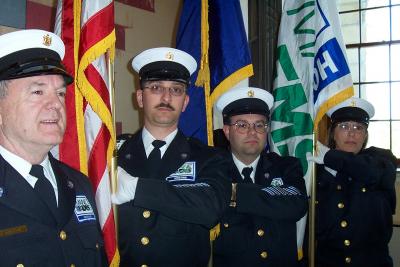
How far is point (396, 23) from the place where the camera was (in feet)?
14.4

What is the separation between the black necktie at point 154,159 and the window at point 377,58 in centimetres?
328

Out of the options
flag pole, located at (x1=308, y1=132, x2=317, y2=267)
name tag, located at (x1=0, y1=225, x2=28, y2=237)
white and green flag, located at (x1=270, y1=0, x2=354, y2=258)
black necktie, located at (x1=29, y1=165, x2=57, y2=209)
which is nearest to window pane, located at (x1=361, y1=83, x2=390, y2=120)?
white and green flag, located at (x1=270, y1=0, x2=354, y2=258)

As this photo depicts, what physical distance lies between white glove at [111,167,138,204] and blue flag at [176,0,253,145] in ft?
2.50

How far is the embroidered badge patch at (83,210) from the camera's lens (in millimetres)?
1419

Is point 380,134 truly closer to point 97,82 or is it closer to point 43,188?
point 97,82

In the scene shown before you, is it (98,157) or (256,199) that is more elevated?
(98,157)

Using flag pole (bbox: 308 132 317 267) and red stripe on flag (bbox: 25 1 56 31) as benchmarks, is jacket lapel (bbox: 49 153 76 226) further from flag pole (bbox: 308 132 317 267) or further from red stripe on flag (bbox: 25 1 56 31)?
flag pole (bbox: 308 132 317 267)

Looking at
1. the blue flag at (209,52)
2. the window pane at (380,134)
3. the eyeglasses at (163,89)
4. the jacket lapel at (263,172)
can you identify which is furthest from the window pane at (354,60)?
the eyeglasses at (163,89)

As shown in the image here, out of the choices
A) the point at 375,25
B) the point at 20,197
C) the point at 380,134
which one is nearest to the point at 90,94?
the point at 20,197

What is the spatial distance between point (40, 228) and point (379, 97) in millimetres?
4111

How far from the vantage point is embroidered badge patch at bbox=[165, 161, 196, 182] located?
1.84m

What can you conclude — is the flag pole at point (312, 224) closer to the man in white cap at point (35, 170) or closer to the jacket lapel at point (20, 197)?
the man in white cap at point (35, 170)

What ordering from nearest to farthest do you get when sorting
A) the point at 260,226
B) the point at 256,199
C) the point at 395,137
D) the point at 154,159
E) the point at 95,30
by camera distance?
the point at 95,30
the point at 154,159
the point at 256,199
the point at 260,226
the point at 395,137

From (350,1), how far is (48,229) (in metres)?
4.38
